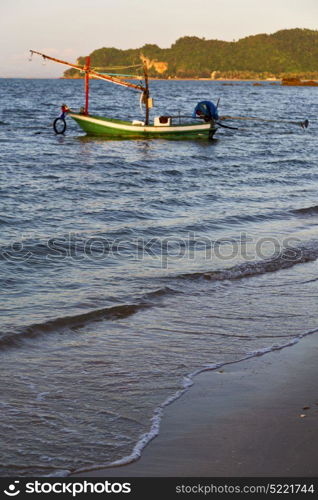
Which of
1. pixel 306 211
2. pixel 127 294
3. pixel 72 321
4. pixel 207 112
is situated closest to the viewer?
pixel 72 321

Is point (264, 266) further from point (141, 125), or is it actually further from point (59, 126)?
point (59, 126)

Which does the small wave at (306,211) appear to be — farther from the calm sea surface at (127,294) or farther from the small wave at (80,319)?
the small wave at (80,319)

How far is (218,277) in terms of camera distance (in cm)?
1088

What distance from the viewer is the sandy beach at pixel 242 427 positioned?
4938 mm

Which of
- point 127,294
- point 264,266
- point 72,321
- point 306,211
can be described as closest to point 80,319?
point 72,321

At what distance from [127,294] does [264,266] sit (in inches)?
108

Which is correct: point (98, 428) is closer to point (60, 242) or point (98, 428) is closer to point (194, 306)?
point (194, 306)

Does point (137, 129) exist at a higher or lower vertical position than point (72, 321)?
higher

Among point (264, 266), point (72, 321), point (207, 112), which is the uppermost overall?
point (207, 112)

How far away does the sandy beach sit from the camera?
16.2 feet

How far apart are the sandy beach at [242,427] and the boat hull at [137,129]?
3046cm

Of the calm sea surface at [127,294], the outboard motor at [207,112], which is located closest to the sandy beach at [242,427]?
the calm sea surface at [127,294]

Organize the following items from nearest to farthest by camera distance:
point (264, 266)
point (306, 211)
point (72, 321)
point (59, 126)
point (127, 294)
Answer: point (72, 321) < point (127, 294) < point (264, 266) < point (306, 211) < point (59, 126)

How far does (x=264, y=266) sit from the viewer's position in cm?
1155
